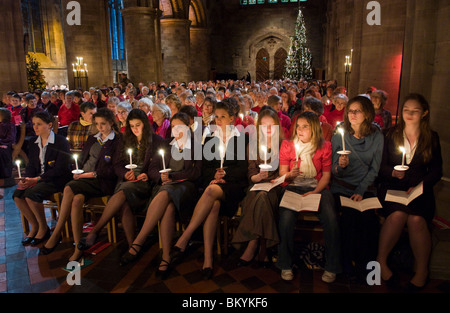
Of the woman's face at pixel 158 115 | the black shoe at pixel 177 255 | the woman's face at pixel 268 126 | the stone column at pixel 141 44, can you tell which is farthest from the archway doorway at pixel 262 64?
the black shoe at pixel 177 255

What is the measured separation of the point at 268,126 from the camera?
4090 millimetres

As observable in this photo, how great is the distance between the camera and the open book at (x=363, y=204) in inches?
132

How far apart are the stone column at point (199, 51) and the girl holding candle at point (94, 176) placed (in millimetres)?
26784

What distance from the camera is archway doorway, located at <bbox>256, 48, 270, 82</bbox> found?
119ft

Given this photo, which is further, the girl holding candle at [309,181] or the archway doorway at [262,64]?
the archway doorway at [262,64]

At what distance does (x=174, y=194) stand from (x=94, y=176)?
1.32m

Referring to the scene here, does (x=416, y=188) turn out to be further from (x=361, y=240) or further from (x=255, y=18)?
(x=255, y=18)

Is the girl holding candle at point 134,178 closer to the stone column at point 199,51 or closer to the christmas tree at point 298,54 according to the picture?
the christmas tree at point 298,54

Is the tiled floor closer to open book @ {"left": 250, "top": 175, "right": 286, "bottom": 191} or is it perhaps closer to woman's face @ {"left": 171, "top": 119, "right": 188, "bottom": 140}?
open book @ {"left": 250, "top": 175, "right": 286, "bottom": 191}

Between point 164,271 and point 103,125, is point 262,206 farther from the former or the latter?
point 103,125

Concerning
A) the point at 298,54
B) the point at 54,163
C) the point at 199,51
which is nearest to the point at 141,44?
the point at 54,163

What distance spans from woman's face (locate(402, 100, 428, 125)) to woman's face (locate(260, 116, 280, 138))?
141 centimetres

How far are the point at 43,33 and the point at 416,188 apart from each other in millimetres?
26334

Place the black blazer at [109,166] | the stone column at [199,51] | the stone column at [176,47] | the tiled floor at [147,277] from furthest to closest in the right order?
1. the stone column at [199,51]
2. the stone column at [176,47]
3. the black blazer at [109,166]
4. the tiled floor at [147,277]
